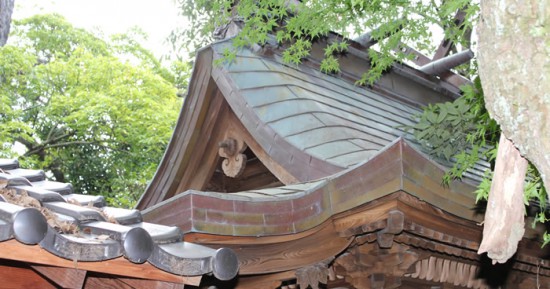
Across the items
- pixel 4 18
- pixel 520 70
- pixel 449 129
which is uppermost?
pixel 4 18

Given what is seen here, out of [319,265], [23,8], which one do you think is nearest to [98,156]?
[23,8]

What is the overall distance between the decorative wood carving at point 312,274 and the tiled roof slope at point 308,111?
0.58 meters

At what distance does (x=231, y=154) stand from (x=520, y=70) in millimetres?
3287

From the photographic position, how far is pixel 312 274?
136 inches

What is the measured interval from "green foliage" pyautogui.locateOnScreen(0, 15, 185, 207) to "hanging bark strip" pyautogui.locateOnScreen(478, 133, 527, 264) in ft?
39.9

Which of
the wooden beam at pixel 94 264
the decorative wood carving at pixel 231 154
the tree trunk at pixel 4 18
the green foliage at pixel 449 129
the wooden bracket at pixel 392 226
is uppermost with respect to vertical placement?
the tree trunk at pixel 4 18

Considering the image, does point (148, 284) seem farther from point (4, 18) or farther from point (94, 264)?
point (4, 18)

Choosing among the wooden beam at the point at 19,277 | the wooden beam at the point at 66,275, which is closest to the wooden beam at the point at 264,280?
the wooden beam at the point at 19,277

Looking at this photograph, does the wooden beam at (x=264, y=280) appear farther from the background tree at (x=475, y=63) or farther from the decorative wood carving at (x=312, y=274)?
the background tree at (x=475, y=63)

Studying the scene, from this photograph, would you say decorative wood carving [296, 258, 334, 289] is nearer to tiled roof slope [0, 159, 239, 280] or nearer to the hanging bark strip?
tiled roof slope [0, 159, 239, 280]

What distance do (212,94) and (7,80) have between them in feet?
35.7

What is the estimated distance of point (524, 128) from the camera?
1.60 metres

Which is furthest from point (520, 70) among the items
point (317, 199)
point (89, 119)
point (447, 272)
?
point (89, 119)

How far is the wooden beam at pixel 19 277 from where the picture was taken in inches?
100
